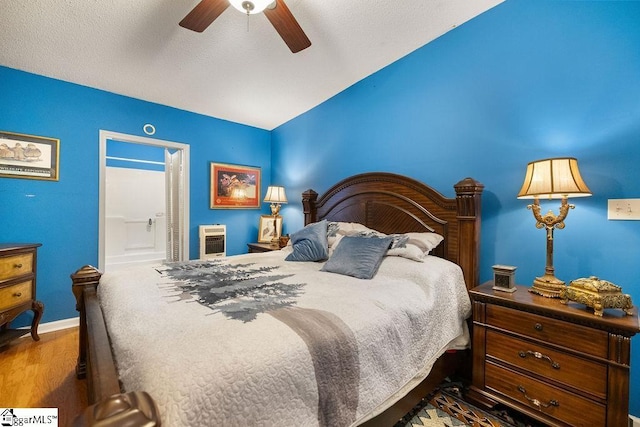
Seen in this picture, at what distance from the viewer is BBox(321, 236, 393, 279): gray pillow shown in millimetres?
1853

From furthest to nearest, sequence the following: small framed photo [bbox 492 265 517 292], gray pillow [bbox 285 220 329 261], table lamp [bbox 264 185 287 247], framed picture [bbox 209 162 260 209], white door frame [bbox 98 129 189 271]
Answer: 1. framed picture [bbox 209 162 260 209]
2. table lamp [bbox 264 185 287 247]
3. white door frame [bbox 98 129 189 271]
4. gray pillow [bbox 285 220 329 261]
5. small framed photo [bbox 492 265 517 292]

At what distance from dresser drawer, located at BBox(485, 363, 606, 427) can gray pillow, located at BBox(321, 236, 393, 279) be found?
0.90 metres

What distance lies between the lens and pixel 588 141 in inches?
64.2

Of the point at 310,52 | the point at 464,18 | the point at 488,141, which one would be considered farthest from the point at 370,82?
the point at 488,141

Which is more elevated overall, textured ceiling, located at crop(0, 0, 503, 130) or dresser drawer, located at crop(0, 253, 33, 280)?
textured ceiling, located at crop(0, 0, 503, 130)

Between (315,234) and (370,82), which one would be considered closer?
(315,234)

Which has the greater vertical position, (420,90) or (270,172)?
(420,90)

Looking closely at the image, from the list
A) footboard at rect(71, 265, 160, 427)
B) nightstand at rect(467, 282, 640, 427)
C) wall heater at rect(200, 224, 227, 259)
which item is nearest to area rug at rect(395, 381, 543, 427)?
nightstand at rect(467, 282, 640, 427)

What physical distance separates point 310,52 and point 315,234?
165 cm

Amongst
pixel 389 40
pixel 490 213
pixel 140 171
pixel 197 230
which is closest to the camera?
pixel 490 213

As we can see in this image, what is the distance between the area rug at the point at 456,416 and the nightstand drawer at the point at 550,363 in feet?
1.12

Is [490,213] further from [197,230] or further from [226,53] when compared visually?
[197,230]

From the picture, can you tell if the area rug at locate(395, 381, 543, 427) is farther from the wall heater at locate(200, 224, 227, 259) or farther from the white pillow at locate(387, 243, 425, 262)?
the wall heater at locate(200, 224, 227, 259)

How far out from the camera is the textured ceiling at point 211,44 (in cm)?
194
